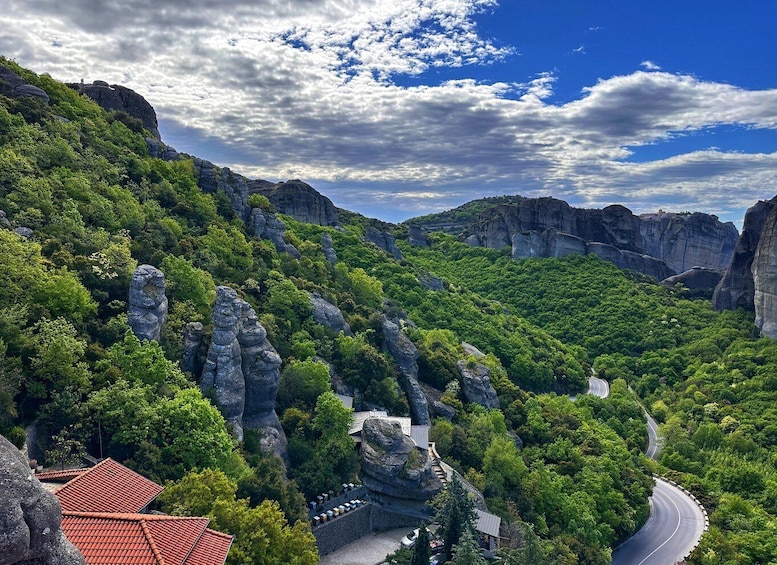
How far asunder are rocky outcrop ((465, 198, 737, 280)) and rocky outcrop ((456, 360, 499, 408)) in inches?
2584

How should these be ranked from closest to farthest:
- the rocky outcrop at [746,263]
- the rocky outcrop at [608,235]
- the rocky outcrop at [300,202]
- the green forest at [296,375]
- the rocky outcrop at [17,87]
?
the green forest at [296,375], the rocky outcrop at [17,87], the rocky outcrop at [746,263], the rocky outcrop at [300,202], the rocky outcrop at [608,235]

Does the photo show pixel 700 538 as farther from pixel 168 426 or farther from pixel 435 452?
pixel 168 426

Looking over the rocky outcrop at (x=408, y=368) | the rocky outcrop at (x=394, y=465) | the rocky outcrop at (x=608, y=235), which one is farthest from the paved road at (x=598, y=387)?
the rocky outcrop at (x=394, y=465)

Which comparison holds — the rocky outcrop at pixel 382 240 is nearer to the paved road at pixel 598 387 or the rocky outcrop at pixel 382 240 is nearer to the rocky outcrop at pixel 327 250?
the rocky outcrop at pixel 327 250

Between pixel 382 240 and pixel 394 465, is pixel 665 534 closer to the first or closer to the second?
pixel 394 465

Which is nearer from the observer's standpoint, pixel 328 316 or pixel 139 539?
pixel 139 539

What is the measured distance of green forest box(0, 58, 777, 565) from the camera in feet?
73.6

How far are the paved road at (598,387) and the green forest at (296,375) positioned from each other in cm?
183

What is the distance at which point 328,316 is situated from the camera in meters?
44.2

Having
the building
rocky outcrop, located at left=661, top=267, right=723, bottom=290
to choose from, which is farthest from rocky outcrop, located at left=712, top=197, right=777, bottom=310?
the building

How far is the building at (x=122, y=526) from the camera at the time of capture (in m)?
13.8

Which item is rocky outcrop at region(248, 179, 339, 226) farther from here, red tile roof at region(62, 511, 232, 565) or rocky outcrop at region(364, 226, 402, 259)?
red tile roof at region(62, 511, 232, 565)

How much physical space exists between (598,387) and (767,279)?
31.0 metres

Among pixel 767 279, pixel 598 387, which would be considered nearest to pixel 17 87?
pixel 598 387
